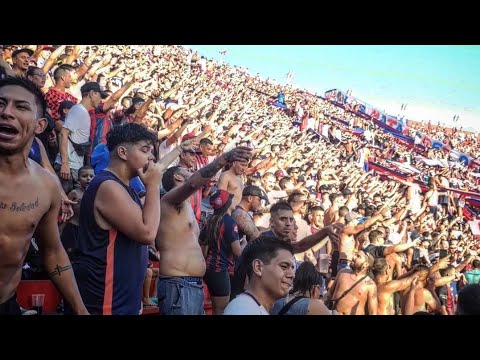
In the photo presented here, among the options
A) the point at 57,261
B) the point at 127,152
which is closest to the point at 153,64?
the point at 127,152

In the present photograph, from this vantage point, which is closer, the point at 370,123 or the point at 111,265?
the point at 111,265

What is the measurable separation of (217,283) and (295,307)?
3.11 ft

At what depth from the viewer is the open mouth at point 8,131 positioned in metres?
2.67

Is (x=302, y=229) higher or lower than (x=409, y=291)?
higher

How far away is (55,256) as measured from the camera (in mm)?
2785

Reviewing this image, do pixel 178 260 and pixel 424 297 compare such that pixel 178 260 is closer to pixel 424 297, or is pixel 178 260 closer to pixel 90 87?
pixel 90 87

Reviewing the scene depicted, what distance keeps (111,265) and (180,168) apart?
1088 mm

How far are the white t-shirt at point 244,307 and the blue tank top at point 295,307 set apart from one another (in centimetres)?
47

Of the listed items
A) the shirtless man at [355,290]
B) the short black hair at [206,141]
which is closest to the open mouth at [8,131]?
the short black hair at [206,141]

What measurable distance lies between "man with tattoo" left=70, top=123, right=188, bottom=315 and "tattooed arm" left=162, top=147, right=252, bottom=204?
35 cm

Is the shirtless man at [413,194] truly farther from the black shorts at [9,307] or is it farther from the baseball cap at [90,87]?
the black shorts at [9,307]

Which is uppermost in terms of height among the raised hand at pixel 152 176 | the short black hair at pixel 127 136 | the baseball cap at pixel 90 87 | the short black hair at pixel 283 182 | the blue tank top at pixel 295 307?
the baseball cap at pixel 90 87
